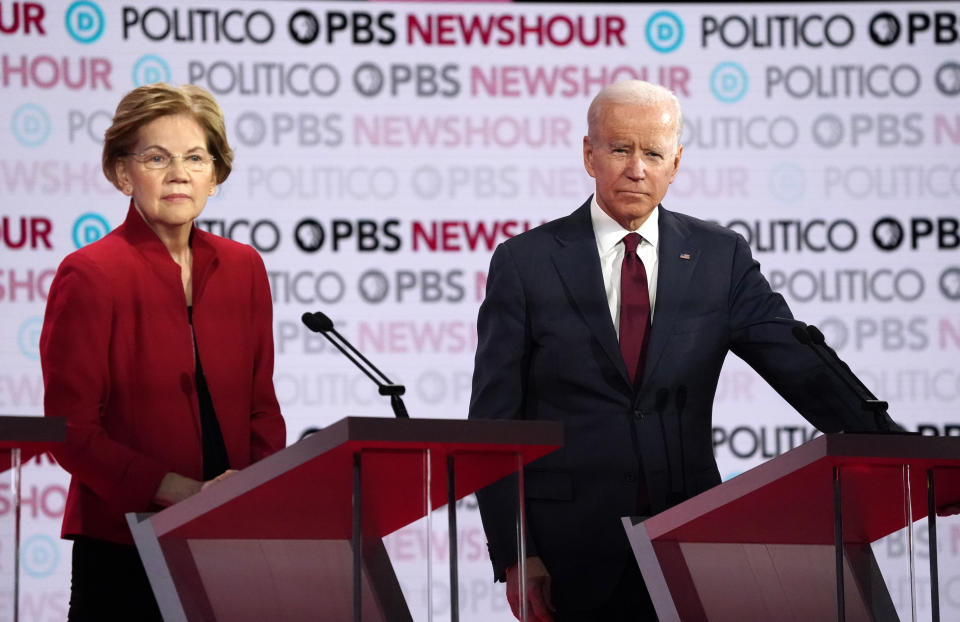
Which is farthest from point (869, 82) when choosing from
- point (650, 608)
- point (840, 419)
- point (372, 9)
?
point (650, 608)

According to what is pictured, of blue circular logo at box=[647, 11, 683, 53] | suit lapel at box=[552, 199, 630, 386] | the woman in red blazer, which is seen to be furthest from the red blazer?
blue circular logo at box=[647, 11, 683, 53]

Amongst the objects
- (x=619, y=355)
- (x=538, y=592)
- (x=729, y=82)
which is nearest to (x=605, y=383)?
(x=619, y=355)

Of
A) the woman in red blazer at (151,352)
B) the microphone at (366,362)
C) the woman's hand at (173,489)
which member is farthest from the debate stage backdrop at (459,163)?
the microphone at (366,362)

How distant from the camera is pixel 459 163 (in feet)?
15.0

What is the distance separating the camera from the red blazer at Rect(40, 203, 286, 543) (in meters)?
2.79

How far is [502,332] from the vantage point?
125 inches

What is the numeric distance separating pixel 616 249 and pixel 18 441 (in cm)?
144

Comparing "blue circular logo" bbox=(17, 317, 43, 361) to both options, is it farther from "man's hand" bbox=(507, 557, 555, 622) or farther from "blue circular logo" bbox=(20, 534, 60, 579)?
"man's hand" bbox=(507, 557, 555, 622)

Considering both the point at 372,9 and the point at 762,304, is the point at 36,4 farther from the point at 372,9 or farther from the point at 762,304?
the point at 762,304

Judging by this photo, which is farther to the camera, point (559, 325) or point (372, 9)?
point (372, 9)

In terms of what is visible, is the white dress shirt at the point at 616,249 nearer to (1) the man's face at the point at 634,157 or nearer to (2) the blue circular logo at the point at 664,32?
(1) the man's face at the point at 634,157

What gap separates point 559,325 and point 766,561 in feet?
2.22

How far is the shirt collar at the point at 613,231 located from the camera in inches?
129

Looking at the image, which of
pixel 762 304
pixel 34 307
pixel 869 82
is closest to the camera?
pixel 762 304
